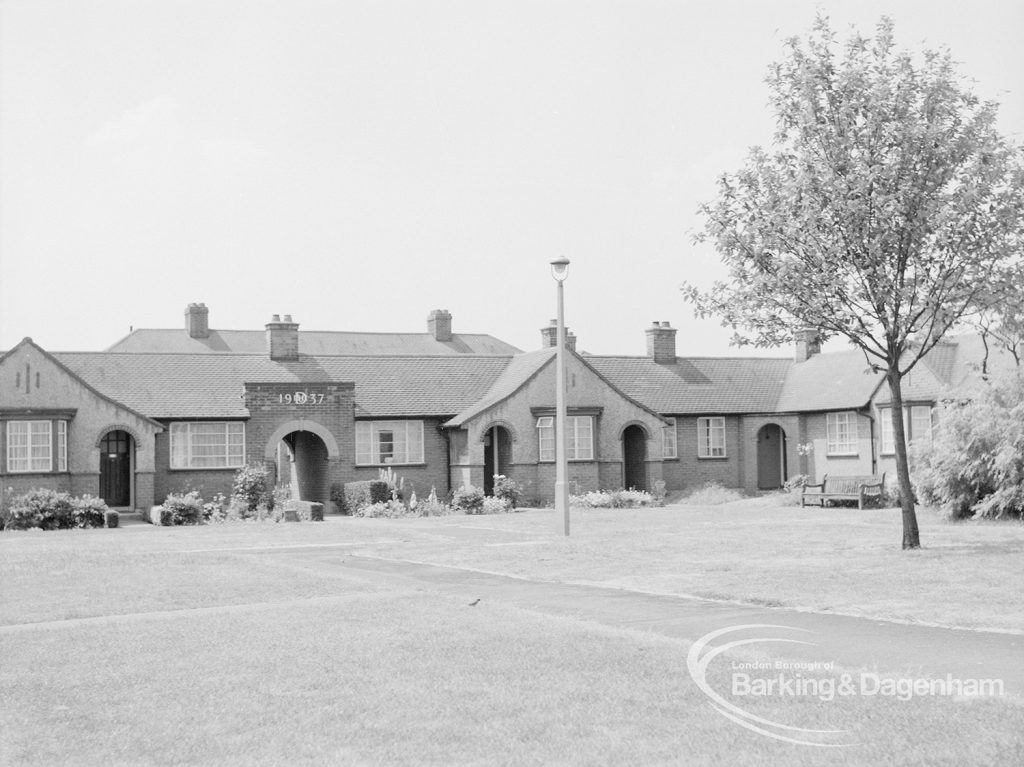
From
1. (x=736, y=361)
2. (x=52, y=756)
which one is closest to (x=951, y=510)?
(x=736, y=361)

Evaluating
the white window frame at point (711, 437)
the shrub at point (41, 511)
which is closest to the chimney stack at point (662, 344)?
the white window frame at point (711, 437)

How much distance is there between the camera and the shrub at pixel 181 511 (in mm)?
33250

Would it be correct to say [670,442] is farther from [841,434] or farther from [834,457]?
[841,434]

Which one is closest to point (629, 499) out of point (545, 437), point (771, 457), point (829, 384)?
point (545, 437)

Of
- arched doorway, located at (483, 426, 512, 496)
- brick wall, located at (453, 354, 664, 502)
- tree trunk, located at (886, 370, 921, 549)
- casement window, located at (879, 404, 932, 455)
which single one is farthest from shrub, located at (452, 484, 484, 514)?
tree trunk, located at (886, 370, 921, 549)

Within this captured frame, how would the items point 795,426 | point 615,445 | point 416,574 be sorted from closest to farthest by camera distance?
point 416,574
point 615,445
point 795,426

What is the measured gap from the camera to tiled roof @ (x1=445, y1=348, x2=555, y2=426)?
40.2m

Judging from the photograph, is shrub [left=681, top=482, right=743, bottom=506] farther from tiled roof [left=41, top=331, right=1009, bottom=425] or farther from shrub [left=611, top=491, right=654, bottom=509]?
tiled roof [left=41, top=331, right=1009, bottom=425]

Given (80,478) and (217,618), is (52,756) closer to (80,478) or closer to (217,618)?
(217,618)

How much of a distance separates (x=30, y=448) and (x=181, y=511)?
17.0 feet

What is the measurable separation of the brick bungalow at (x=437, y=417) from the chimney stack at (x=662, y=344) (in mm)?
67

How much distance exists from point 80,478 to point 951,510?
24.1 m

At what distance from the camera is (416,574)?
17.7 m

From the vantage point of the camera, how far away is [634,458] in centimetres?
4419
